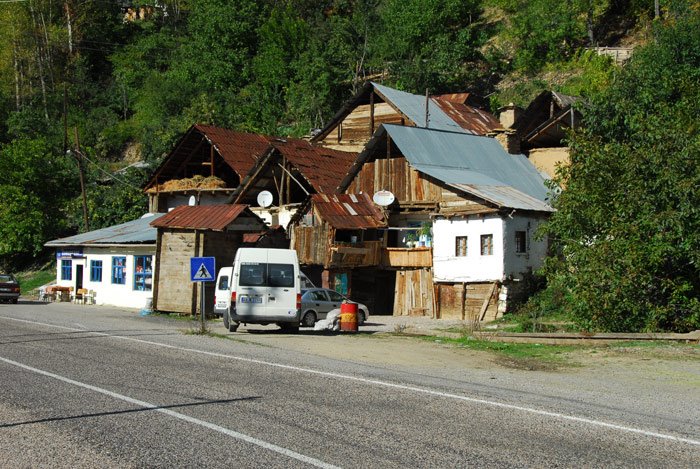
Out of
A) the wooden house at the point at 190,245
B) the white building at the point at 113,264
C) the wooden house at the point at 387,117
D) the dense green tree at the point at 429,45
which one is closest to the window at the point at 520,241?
the wooden house at the point at 190,245

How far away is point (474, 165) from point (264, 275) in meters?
18.3

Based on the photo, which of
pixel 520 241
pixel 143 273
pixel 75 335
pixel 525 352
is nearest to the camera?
pixel 525 352

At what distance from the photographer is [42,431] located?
9.05 metres

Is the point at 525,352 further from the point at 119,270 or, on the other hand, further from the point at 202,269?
the point at 119,270

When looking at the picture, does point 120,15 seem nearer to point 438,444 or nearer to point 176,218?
point 176,218

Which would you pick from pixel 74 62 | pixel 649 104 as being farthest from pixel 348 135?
pixel 74 62

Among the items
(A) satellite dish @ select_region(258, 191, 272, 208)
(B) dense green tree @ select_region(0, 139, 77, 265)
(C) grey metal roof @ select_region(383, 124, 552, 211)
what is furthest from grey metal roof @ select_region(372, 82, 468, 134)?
(B) dense green tree @ select_region(0, 139, 77, 265)

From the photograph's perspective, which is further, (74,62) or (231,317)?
(74,62)

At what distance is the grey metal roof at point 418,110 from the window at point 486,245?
518 inches

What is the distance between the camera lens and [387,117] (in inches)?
1843

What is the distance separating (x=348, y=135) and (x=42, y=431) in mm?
40944

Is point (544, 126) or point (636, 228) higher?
point (544, 126)

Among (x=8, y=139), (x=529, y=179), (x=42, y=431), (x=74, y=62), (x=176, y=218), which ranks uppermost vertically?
(x=74, y=62)

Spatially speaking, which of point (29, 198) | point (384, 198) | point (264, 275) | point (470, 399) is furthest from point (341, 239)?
point (29, 198)
